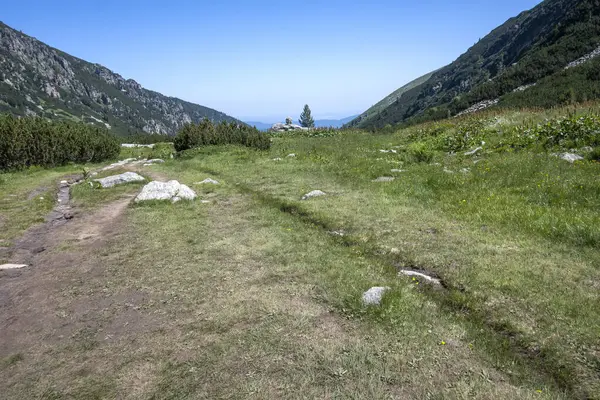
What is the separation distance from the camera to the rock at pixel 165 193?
1534cm

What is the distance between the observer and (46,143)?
91.0 ft

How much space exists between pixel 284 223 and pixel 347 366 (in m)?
7.04

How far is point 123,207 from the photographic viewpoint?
1511cm

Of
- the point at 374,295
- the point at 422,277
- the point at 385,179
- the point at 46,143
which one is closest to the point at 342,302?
the point at 374,295

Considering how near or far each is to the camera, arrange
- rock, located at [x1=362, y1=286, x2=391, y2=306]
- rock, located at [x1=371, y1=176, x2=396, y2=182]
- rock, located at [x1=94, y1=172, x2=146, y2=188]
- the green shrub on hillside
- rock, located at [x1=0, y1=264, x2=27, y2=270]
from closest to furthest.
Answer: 1. rock, located at [x1=362, y1=286, x2=391, y2=306]
2. rock, located at [x1=0, y1=264, x2=27, y2=270]
3. rock, located at [x1=371, y1=176, x2=396, y2=182]
4. rock, located at [x1=94, y1=172, x2=146, y2=188]
5. the green shrub on hillside

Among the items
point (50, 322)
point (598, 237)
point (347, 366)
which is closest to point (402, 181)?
point (598, 237)

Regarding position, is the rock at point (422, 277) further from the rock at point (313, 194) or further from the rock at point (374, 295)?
the rock at point (313, 194)

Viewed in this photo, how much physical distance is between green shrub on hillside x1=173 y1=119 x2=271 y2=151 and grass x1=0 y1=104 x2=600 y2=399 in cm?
2070

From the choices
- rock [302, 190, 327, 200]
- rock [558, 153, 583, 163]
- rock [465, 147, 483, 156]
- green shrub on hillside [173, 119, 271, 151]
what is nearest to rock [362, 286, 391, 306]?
rock [302, 190, 327, 200]

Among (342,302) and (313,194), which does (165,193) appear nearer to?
(313,194)

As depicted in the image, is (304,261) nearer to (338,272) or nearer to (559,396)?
(338,272)

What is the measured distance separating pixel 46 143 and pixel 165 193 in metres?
19.1

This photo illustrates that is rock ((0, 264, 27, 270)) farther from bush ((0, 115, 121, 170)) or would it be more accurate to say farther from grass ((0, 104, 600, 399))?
bush ((0, 115, 121, 170))

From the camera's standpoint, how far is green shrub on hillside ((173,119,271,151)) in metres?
33.5
